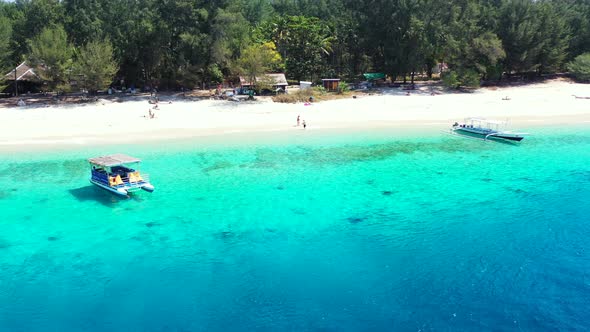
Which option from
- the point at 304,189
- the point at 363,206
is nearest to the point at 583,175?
the point at 363,206

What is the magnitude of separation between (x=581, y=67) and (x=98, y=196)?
234 feet

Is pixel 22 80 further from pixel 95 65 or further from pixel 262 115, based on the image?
pixel 262 115

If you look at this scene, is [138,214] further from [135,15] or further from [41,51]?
[135,15]

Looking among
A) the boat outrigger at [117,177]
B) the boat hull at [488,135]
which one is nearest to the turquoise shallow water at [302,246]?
the boat outrigger at [117,177]

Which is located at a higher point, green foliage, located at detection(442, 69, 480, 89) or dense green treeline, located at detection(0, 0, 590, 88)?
dense green treeline, located at detection(0, 0, 590, 88)

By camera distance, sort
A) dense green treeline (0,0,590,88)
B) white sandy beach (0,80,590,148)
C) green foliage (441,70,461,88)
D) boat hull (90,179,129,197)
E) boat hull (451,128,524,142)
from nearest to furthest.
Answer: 1. boat hull (90,179,129,197)
2. boat hull (451,128,524,142)
3. white sandy beach (0,80,590,148)
4. dense green treeline (0,0,590,88)
5. green foliage (441,70,461,88)

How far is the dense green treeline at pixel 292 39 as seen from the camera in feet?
186

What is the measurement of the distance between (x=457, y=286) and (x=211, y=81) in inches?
2136

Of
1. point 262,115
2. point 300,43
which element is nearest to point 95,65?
point 262,115

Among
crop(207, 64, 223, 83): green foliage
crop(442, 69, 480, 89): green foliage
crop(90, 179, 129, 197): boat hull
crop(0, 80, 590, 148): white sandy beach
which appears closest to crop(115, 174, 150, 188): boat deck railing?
crop(90, 179, 129, 197): boat hull

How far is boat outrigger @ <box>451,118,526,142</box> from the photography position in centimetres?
4259

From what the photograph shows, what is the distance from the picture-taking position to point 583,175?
32156 mm

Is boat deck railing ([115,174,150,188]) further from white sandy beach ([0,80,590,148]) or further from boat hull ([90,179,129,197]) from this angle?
white sandy beach ([0,80,590,148])

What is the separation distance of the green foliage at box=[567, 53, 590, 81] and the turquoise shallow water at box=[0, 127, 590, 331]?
1639 inches
